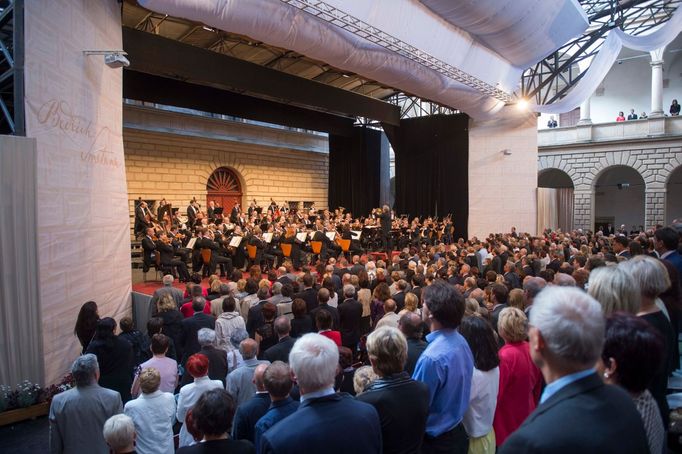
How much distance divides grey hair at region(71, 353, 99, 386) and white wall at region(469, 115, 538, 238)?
52.1 feet

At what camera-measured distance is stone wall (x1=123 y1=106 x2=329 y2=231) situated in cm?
1502

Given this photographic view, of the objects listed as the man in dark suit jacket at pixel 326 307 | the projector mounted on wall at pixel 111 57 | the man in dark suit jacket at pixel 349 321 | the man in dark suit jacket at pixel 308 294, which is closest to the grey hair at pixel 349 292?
the man in dark suit jacket at pixel 349 321

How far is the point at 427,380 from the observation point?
2.40 m

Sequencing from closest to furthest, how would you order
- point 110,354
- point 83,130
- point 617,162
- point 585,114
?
1. point 110,354
2. point 83,130
3. point 617,162
4. point 585,114

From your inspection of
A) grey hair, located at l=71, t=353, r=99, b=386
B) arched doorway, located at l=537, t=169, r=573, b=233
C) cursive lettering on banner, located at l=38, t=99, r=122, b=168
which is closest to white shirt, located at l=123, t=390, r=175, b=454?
A: grey hair, located at l=71, t=353, r=99, b=386

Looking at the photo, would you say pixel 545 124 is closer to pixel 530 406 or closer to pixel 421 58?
pixel 421 58

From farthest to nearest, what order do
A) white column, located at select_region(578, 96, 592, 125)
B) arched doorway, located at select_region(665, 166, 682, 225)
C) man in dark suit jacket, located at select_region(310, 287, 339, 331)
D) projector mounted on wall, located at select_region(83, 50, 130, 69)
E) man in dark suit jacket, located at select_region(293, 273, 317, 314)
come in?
arched doorway, located at select_region(665, 166, 682, 225) → white column, located at select_region(578, 96, 592, 125) → projector mounted on wall, located at select_region(83, 50, 130, 69) → man in dark suit jacket, located at select_region(293, 273, 317, 314) → man in dark suit jacket, located at select_region(310, 287, 339, 331)

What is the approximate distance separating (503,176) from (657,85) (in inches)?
314

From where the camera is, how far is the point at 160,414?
9.64ft

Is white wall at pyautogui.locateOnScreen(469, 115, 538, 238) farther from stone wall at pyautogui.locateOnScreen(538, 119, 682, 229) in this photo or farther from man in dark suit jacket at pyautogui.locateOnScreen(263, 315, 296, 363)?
man in dark suit jacket at pyautogui.locateOnScreen(263, 315, 296, 363)

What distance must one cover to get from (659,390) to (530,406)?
0.71 metres

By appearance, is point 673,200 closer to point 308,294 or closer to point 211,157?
point 211,157

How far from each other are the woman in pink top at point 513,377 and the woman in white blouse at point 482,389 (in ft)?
0.27

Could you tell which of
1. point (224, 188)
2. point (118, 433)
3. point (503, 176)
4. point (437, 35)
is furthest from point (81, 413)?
point (503, 176)
